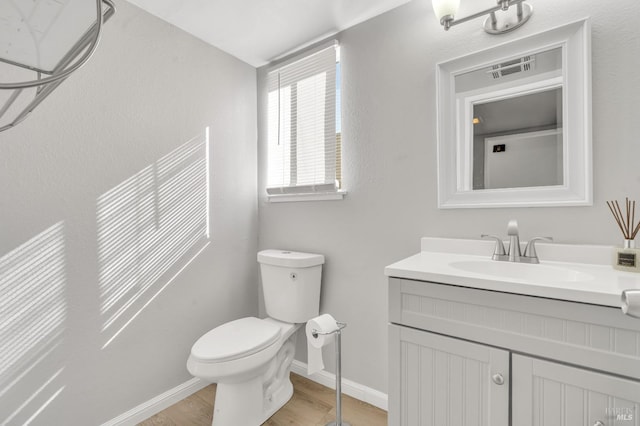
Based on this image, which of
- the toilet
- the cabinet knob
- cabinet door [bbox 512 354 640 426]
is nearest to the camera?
cabinet door [bbox 512 354 640 426]

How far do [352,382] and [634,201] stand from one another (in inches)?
60.2

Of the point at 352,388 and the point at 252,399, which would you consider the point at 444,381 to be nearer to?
the point at 352,388

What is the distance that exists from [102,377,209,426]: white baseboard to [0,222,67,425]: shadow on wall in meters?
0.34

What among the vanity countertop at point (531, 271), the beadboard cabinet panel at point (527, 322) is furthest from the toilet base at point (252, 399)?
the vanity countertop at point (531, 271)

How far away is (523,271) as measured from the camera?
115 centimetres

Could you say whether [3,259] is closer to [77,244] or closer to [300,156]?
[77,244]

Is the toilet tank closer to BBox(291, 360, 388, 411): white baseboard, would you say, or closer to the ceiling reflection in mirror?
BBox(291, 360, 388, 411): white baseboard

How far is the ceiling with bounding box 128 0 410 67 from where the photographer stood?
155 cm

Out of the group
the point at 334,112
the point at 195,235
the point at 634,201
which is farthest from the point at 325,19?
the point at 634,201

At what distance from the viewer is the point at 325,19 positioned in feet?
5.53

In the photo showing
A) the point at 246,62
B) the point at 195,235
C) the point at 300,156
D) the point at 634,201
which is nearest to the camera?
the point at 634,201

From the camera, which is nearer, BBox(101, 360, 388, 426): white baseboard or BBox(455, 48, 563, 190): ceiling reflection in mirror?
BBox(455, 48, 563, 190): ceiling reflection in mirror

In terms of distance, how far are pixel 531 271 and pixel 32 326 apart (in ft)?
6.52

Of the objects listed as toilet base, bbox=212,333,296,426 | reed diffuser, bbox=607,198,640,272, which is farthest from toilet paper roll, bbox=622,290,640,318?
toilet base, bbox=212,333,296,426
